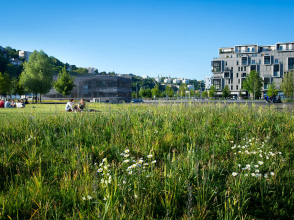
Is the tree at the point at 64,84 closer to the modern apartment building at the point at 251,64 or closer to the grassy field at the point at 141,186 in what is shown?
the grassy field at the point at 141,186

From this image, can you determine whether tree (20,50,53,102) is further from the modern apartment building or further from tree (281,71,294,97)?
the modern apartment building

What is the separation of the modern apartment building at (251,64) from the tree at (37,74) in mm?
56884

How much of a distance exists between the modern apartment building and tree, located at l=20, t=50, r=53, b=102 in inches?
2240

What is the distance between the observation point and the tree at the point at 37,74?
141 ft

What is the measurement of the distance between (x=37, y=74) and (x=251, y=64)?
68.0 metres

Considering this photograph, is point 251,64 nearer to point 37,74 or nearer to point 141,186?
point 37,74

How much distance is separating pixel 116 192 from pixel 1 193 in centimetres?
170

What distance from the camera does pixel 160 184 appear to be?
2.99 meters

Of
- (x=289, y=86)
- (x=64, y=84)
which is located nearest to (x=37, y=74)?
(x=64, y=84)

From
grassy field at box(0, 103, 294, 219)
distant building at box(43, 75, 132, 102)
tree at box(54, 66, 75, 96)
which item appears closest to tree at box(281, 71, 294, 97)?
grassy field at box(0, 103, 294, 219)

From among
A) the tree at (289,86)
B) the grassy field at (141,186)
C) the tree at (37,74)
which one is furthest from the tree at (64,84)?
the tree at (289,86)

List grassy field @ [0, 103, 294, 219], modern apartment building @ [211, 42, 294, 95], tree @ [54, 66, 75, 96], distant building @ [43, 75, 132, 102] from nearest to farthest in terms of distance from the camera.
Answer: grassy field @ [0, 103, 294, 219], tree @ [54, 66, 75, 96], modern apartment building @ [211, 42, 294, 95], distant building @ [43, 75, 132, 102]

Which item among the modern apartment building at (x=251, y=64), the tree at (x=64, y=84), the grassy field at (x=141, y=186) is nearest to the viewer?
the grassy field at (x=141, y=186)

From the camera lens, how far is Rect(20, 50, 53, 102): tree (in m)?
43.1
